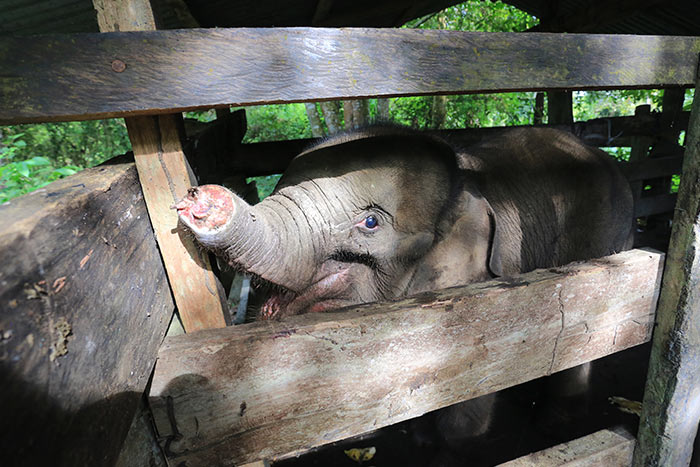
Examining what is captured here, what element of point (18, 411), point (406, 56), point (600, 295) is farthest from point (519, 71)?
point (18, 411)

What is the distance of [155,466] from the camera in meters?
1.01

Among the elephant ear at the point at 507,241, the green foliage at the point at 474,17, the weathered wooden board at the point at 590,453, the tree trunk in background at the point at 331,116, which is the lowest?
the weathered wooden board at the point at 590,453

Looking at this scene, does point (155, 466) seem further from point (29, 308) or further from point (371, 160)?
point (371, 160)

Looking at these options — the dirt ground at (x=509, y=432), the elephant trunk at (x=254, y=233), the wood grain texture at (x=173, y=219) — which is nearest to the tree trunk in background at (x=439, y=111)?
the dirt ground at (x=509, y=432)

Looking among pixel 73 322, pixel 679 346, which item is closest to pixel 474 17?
pixel 679 346

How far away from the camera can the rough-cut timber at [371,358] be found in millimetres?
1013

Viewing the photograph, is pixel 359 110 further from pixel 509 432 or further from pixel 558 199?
pixel 509 432

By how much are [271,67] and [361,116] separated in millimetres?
7161

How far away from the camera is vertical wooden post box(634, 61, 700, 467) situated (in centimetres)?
139

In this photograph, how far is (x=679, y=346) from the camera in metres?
1.46

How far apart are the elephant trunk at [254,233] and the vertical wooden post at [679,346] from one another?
4.95 feet

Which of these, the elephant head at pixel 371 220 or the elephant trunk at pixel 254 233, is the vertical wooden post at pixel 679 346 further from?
the elephant trunk at pixel 254 233

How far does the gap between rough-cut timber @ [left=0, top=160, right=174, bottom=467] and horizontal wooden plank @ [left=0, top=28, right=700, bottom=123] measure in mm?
210

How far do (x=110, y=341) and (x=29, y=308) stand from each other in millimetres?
213
